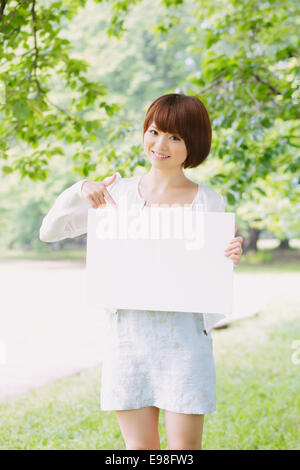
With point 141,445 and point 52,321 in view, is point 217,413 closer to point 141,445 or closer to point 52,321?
point 141,445

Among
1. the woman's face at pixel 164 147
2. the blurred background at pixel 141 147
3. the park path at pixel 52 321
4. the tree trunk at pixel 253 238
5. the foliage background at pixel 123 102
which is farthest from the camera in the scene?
the tree trunk at pixel 253 238

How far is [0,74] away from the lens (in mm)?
2840

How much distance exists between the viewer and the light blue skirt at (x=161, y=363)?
180 cm

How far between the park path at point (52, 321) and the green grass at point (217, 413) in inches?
17.7

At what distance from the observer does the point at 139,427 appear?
1.86 meters

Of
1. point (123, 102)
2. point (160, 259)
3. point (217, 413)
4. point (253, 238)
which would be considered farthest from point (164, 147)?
point (253, 238)

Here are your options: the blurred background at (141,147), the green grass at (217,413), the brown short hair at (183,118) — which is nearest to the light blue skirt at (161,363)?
the blurred background at (141,147)

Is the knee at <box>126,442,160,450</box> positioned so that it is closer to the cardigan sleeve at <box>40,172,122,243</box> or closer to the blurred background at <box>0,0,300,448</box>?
the blurred background at <box>0,0,300,448</box>

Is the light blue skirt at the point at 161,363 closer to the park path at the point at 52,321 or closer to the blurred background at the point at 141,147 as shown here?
the blurred background at the point at 141,147

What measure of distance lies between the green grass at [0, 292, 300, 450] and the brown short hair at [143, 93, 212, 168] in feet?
8.03

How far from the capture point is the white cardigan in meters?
1.86
